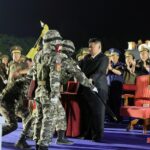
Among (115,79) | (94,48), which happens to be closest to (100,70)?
(94,48)

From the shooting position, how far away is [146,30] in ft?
58.3

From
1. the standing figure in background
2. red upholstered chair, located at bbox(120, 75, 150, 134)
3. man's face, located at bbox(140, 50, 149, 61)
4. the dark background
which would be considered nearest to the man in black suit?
red upholstered chair, located at bbox(120, 75, 150, 134)

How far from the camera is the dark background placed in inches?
715

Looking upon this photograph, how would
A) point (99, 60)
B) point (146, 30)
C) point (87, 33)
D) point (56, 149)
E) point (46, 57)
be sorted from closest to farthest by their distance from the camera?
point (46, 57), point (56, 149), point (99, 60), point (146, 30), point (87, 33)

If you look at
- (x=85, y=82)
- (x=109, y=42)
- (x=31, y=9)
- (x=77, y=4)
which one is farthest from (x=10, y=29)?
(x=85, y=82)

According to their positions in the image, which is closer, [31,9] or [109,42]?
[109,42]

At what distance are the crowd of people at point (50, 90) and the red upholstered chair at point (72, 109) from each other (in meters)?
0.11

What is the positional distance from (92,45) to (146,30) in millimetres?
10113

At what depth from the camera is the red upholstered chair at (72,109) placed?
8.55 m

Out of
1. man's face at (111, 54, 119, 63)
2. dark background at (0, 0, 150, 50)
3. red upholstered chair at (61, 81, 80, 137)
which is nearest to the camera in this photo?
red upholstered chair at (61, 81, 80, 137)

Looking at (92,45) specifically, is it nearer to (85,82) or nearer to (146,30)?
(85,82)

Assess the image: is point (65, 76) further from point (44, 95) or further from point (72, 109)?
point (72, 109)

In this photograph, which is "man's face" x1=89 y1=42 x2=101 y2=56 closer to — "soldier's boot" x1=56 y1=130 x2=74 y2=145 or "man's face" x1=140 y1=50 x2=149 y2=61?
"soldier's boot" x1=56 y1=130 x2=74 y2=145

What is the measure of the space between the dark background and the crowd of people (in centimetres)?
860
